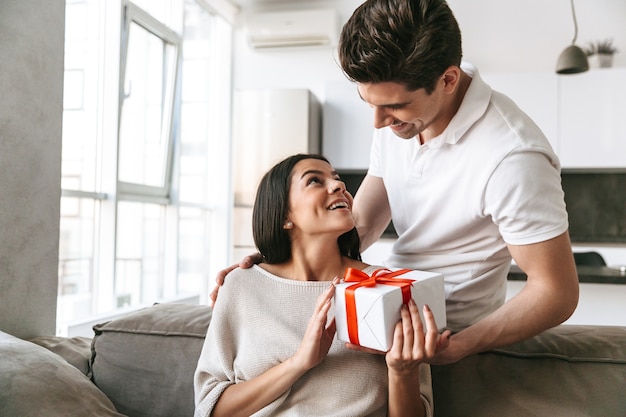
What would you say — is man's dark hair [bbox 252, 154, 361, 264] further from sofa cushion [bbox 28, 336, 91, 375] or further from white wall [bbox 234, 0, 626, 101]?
white wall [bbox 234, 0, 626, 101]

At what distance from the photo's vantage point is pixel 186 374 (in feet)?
5.80

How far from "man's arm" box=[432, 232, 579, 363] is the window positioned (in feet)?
7.16

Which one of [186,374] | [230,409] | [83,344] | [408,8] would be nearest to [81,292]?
[83,344]

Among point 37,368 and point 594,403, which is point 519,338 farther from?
point 37,368

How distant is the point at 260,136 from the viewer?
Answer: 4.88 m

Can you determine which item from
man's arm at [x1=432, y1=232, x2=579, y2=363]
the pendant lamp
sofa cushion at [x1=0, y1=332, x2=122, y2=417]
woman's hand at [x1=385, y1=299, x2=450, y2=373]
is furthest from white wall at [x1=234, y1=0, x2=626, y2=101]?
woman's hand at [x1=385, y1=299, x2=450, y2=373]

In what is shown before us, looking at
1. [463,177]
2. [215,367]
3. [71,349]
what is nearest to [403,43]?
[463,177]

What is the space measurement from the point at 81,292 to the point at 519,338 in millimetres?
2667

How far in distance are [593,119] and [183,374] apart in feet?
12.9

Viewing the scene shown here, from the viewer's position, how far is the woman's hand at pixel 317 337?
129 centimetres

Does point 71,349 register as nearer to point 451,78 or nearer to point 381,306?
point 381,306

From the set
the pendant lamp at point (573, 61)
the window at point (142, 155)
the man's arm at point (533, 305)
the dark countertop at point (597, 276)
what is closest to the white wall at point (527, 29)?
the pendant lamp at point (573, 61)

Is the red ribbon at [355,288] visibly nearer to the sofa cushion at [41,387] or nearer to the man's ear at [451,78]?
the man's ear at [451,78]

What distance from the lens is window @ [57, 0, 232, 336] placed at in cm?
331
